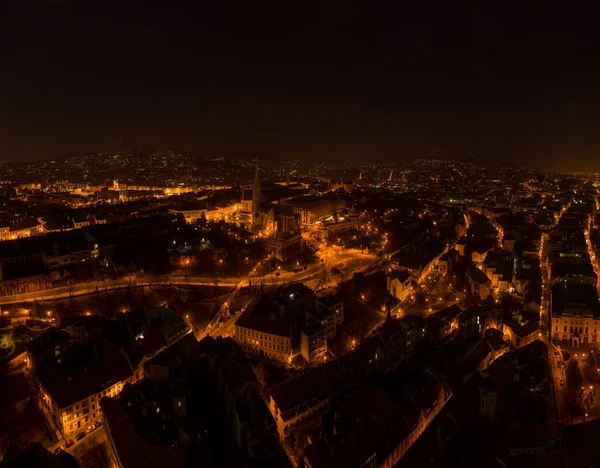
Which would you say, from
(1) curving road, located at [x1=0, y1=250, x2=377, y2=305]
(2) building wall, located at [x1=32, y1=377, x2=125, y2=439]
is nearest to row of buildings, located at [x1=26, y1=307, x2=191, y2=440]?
(2) building wall, located at [x1=32, y1=377, x2=125, y2=439]

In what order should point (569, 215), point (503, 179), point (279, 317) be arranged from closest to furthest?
point (279, 317), point (569, 215), point (503, 179)

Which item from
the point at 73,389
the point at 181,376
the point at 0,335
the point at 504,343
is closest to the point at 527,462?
the point at 504,343

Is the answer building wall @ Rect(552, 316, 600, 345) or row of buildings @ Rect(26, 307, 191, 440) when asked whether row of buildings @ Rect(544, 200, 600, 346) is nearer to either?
building wall @ Rect(552, 316, 600, 345)

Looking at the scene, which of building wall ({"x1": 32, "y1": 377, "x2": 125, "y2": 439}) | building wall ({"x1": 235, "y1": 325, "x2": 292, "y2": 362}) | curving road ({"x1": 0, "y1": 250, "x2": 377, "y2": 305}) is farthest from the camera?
curving road ({"x1": 0, "y1": 250, "x2": 377, "y2": 305})

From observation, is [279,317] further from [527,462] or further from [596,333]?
[596,333]

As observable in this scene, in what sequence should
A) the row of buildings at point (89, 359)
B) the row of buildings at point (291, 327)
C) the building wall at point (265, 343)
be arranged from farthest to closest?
the row of buildings at point (291, 327) → the building wall at point (265, 343) → the row of buildings at point (89, 359)

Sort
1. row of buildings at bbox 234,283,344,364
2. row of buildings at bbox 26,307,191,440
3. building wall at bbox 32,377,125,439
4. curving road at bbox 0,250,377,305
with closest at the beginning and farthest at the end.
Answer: building wall at bbox 32,377,125,439, row of buildings at bbox 26,307,191,440, row of buildings at bbox 234,283,344,364, curving road at bbox 0,250,377,305

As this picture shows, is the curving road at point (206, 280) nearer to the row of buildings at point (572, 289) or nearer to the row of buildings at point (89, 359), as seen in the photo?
the row of buildings at point (89, 359)

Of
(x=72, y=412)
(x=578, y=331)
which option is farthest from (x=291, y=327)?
(x=578, y=331)

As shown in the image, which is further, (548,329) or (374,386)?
(548,329)

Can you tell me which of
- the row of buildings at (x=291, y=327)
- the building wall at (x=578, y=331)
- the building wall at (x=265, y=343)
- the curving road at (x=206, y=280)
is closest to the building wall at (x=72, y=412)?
the building wall at (x=265, y=343)

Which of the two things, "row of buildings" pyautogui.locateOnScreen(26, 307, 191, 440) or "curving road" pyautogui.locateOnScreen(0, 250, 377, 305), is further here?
"curving road" pyautogui.locateOnScreen(0, 250, 377, 305)
